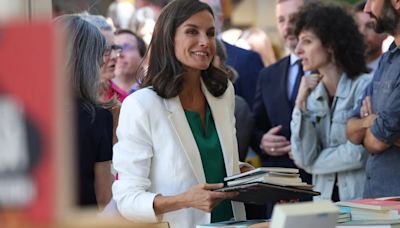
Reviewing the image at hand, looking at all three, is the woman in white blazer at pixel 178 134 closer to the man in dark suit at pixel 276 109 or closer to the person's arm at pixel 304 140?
the person's arm at pixel 304 140

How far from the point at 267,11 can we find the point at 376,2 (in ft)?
27.7

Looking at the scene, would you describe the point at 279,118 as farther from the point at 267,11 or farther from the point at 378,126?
the point at 267,11

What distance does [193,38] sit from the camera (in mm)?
3539

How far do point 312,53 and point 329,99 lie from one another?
0.27 metres

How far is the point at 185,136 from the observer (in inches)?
133

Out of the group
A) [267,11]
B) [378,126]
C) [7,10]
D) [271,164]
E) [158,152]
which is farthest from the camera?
[267,11]

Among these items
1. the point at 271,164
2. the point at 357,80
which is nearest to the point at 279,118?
the point at 271,164

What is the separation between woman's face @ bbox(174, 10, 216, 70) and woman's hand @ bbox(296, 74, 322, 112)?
1.37 meters

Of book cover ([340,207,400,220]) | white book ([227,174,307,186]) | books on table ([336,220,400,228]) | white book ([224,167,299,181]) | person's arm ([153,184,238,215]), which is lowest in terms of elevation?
books on table ([336,220,400,228])

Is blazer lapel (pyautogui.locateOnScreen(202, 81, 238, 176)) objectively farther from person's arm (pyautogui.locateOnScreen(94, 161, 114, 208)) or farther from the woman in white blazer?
person's arm (pyautogui.locateOnScreen(94, 161, 114, 208))

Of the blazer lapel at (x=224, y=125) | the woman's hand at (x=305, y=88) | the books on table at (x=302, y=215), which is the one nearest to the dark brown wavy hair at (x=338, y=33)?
the woman's hand at (x=305, y=88)

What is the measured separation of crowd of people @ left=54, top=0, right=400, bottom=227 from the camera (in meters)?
3.36

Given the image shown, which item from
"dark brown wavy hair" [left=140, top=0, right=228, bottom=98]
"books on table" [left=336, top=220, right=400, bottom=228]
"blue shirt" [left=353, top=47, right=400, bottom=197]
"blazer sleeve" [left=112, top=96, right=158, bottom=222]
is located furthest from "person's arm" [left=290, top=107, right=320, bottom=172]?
"books on table" [left=336, top=220, right=400, bottom=228]

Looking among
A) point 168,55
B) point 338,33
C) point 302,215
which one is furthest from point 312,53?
point 302,215
